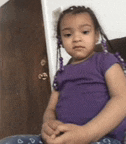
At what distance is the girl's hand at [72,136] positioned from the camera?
0.53m

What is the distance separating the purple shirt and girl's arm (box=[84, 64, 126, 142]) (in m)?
0.03

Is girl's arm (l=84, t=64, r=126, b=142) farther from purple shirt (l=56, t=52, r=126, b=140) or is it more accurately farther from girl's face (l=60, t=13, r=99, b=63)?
girl's face (l=60, t=13, r=99, b=63)

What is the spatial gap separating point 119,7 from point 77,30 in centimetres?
79

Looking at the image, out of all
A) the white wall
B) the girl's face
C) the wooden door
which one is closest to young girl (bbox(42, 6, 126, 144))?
the girl's face

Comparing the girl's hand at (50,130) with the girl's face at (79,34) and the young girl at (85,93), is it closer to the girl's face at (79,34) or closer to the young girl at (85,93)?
the young girl at (85,93)

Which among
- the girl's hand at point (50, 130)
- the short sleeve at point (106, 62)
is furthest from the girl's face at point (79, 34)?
the girl's hand at point (50, 130)

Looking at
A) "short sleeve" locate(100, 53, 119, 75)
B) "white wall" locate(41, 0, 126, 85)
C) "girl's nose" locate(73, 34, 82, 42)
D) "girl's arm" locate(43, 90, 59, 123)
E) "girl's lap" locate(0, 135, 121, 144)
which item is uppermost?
"white wall" locate(41, 0, 126, 85)

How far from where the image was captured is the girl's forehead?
0.79 m

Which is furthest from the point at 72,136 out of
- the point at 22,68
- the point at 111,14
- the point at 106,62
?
the point at 22,68

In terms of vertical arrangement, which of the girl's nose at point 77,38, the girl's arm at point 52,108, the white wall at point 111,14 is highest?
the white wall at point 111,14

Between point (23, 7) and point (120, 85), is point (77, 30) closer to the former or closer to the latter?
point (120, 85)

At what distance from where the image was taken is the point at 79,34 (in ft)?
2.57

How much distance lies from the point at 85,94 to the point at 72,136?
0.20 m

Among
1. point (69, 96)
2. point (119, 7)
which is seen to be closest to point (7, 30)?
point (119, 7)
